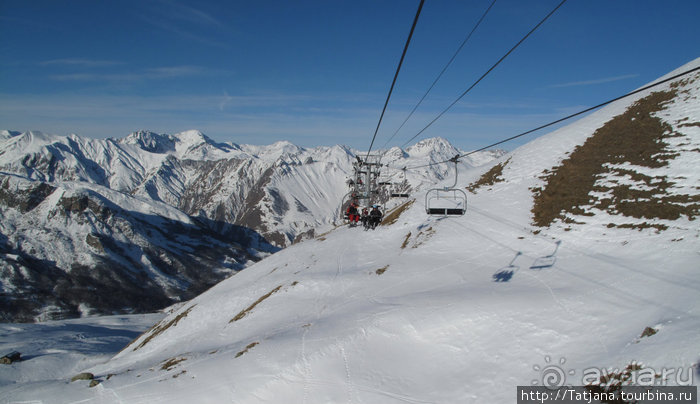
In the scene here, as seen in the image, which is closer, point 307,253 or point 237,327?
point 237,327

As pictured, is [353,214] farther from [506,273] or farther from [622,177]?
[622,177]

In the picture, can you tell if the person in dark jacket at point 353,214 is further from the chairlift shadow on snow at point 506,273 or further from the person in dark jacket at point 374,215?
the chairlift shadow on snow at point 506,273

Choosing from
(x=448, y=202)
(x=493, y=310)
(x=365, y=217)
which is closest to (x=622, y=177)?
(x=448, y=202)

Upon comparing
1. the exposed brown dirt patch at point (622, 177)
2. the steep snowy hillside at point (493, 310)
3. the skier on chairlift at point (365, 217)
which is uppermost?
the exposed brown dirt patch at point (622, 177)

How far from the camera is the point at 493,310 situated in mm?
20516

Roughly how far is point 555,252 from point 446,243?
1083 centimetres

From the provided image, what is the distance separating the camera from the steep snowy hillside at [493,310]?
16031 mm

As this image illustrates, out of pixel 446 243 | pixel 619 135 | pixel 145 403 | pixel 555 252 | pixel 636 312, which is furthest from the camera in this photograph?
pixel 619 135

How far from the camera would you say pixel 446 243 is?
→ 124ft

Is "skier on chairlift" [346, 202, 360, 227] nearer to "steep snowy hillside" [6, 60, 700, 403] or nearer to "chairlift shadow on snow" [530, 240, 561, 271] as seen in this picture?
"steep snowy hillside" [6, 60, 700, 403]

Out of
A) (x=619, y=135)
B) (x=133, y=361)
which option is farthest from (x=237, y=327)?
(x=619, y=135)

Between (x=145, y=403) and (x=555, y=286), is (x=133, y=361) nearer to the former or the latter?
(x=145, y=403)

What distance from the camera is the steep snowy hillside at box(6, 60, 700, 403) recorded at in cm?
1603

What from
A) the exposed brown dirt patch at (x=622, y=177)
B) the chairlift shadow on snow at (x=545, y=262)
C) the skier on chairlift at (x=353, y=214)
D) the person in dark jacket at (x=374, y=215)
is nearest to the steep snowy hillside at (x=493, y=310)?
the chairlift shadow on snow at (x=545, y=262)
